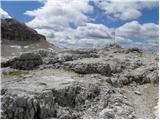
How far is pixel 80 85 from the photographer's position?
22344mm

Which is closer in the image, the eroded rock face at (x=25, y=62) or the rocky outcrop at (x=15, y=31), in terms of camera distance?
the eroded rock face at (x=25, y=62)

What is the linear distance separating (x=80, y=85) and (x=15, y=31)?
7992 centimetres

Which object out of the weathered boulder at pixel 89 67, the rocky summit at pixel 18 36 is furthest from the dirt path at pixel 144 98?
the rocky summit at pixel 18 36

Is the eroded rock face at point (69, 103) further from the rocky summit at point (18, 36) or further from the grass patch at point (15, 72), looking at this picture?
the rocky summit at point (18, 36)

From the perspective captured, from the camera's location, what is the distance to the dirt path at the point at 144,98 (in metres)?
21.7

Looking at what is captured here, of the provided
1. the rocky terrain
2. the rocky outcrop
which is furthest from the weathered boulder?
the rocky outcrop

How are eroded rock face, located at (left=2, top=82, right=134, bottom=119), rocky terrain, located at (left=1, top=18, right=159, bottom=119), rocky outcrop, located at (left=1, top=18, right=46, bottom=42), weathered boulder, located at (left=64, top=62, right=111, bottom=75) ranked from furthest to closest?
rocky outcrop, located at (left=1, top=18, right=46, bottom=42) → weathered boulder, located at (left=64, top=62, right=111, bottom=75) → rocky terrain, located at (left=1, top=18, right=159, bottom=119) → eroded rock face, located at (left=2, top=82, right=134, bottom=119)

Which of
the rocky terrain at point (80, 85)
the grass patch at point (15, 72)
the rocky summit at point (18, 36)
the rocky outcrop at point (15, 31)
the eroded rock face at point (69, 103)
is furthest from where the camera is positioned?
the rocky outcrop at point (15, 31)

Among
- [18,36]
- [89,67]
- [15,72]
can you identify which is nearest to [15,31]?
[18,36]

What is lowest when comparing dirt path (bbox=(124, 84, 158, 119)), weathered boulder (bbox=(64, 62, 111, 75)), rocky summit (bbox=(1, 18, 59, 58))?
dirt path (bbox=(124, 84, 158, 119))

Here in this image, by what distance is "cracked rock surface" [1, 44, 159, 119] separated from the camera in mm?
19672

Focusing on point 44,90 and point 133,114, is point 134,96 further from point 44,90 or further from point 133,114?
point 44,90

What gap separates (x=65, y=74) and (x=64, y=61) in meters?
3.19

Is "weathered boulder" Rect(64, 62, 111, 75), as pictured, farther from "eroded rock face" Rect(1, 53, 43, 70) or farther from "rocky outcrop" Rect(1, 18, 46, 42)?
"rocky outcrop" Rect(1, 18, 46, 42)
